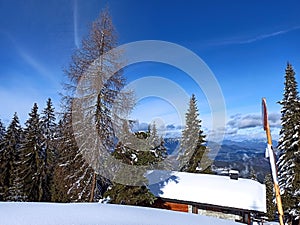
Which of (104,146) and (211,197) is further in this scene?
(211,197)

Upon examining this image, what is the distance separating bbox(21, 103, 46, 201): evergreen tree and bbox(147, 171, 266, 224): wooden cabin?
9555 millimetres

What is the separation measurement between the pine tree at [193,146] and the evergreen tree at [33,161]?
10.8 meters

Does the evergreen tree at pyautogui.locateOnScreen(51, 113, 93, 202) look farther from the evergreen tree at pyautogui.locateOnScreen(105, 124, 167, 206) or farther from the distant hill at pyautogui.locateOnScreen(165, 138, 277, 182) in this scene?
the distant hill at pyautogui.locateOnScreen(165, 138, 277, 182)

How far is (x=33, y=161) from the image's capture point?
19.8 meters

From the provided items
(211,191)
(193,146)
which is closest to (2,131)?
(193,146)

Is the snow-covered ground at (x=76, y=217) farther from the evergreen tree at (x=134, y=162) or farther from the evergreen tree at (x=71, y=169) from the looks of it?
the evergreen tree at (x=134, y=162)

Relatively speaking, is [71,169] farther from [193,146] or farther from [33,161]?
[193,146]

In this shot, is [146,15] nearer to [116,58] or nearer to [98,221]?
[116,58]

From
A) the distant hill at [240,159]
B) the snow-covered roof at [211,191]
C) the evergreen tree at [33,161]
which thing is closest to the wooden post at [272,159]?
the distant hill at [240,159]

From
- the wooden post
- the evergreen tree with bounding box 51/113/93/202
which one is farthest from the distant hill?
the evergreen tree with bounding box 51/113/93/202

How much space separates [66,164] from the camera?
10.0m

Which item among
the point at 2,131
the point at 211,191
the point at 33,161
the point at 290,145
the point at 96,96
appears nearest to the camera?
the point at 96,96

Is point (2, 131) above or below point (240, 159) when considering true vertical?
below

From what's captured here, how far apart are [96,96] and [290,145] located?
12.7 metres
